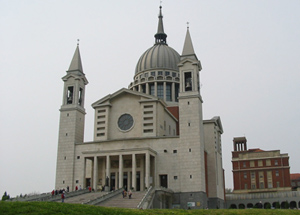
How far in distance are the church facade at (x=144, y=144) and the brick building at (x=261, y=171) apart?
28897mm

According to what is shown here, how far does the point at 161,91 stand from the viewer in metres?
84.3

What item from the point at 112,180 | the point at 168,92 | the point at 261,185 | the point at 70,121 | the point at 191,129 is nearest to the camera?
the point at 191,129

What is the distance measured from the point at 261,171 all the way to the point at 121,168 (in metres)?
51.3

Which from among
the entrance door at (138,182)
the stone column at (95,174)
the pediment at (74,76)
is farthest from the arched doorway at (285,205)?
the pediment at (74,76)

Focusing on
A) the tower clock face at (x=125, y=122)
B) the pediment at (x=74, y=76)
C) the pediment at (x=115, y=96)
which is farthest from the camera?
the pediment at (x=74, y=76)

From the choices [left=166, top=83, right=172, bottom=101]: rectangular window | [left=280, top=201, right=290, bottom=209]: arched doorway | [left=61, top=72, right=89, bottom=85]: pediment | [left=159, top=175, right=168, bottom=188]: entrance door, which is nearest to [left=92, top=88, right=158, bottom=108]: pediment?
[left=61, top=72, right=89, bottom=85]: pediment

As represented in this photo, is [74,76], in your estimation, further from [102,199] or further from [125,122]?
[102,199]

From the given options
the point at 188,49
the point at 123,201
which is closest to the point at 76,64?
the point at 188,49

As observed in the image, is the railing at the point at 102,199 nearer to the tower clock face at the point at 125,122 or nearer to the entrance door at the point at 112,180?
the entrance door at the point at 112,180

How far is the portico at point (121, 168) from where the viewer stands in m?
56.3

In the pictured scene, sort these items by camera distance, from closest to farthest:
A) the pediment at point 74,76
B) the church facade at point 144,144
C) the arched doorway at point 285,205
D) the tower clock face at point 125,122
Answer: the church facade at point 144,144
the tower clock face at point 125,122
the pediment at point 74,76
the arched doorway at point 285,205

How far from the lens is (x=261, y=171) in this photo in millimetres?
97188

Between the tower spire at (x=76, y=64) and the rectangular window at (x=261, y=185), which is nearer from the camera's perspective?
the tower spire at (x=76, y=64)

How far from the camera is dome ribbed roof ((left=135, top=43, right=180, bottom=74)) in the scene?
3388 inches
